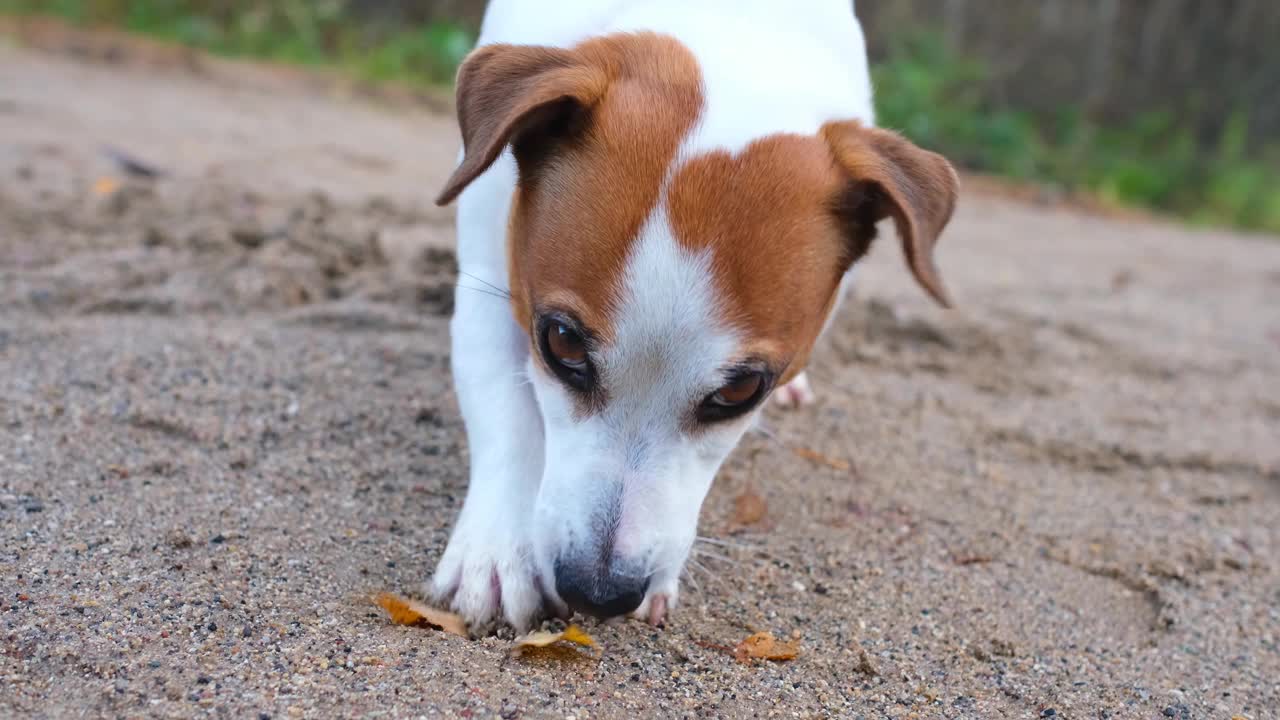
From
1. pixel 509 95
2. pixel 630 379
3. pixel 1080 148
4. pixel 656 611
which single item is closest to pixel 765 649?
pixel 656 611

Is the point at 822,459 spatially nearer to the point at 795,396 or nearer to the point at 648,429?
the point at 795,396

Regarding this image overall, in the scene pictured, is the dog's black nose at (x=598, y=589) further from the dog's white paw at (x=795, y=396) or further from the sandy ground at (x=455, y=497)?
the dog's white paw at (x=795, y=396)

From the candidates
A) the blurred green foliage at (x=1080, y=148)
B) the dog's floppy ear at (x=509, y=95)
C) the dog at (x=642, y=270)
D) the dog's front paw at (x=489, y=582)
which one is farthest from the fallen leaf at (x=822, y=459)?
the blurred green foliage at (x=1080, y=148)

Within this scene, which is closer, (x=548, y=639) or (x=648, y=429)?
(x=548, y=639)

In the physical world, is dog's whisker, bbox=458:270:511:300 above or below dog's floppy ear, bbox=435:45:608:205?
below

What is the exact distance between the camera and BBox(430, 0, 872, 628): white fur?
2.18 m

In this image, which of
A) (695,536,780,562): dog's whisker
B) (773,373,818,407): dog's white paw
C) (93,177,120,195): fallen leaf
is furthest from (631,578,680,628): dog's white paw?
(93,177,120,195): fallen leaf

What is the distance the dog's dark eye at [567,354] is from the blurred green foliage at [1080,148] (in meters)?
8.77

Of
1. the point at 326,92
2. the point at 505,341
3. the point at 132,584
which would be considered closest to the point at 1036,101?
the point at 326,92

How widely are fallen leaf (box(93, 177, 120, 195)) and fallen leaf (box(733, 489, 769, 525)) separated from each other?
3.49 metres

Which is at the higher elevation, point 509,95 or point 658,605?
point 509,95

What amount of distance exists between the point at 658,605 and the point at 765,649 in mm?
241

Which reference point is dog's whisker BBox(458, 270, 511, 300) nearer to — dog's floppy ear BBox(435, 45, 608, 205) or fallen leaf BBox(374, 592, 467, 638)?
dog's floppy ear BBox(435, 45, 608, 205)

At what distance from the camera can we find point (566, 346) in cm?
231
